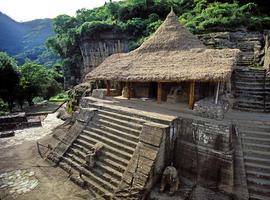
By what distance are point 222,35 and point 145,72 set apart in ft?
34.5

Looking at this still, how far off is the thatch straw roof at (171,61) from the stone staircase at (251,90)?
6.85ft

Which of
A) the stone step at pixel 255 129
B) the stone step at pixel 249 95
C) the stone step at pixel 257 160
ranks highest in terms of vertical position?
the stone step at pixel 249 95

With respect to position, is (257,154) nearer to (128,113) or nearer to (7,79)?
(128,113)

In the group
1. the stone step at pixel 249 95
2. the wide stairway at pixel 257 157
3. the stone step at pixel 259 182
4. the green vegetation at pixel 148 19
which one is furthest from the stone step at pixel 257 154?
the green vegetation at pixel 148 19

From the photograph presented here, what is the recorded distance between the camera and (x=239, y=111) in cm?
1004

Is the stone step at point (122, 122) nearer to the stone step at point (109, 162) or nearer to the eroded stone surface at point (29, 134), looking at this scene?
the stone step at point (109, 162)

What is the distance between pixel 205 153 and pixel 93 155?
13.8 ft

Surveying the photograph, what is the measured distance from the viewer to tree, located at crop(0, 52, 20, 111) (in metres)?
21.7

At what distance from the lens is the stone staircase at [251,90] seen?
33.8 ft

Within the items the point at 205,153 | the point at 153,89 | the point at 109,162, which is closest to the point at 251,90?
the point at 153,89

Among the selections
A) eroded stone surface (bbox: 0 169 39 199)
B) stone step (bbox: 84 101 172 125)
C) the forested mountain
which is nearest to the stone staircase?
stone step (bbox: 84 101 172 125)

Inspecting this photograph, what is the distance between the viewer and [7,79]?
71.8 ft

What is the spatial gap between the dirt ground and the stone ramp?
0.44m

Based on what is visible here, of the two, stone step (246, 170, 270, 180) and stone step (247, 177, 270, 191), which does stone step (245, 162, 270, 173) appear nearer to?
stone step (246, 170, 270, 180)
